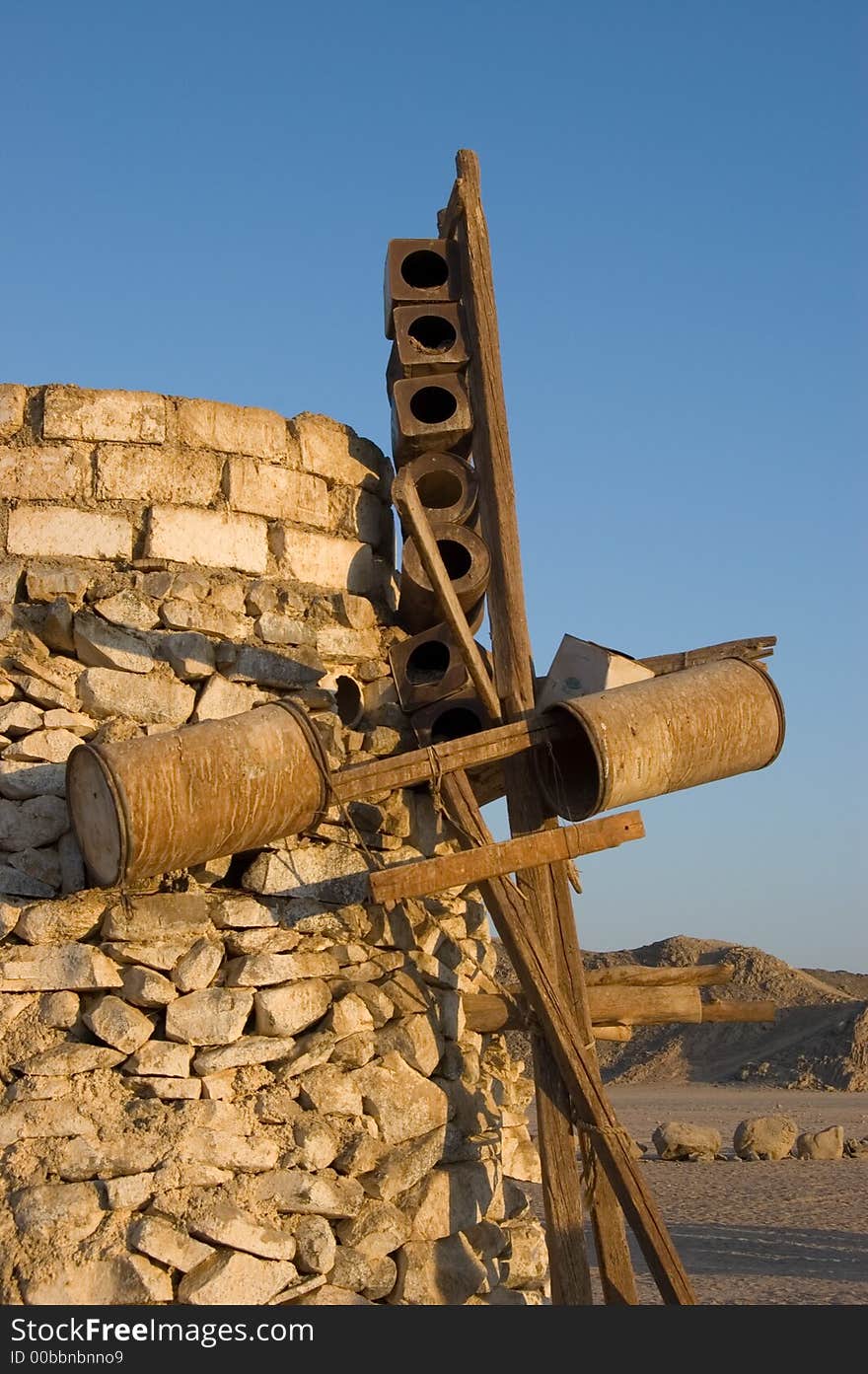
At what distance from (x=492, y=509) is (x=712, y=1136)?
11.5 meters

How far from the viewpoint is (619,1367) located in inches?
193

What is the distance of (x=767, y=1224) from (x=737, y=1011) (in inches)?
249

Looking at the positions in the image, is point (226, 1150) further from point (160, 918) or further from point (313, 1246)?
point (160, 918)

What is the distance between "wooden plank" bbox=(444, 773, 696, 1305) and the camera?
5461mm

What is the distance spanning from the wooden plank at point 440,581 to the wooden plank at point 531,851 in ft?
2.51

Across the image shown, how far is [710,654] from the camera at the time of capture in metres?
6.67

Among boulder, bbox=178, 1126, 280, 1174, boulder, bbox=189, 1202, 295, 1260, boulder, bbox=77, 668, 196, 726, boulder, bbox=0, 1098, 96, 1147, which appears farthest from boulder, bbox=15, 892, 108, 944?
boulder, bbox=189, 1202, 295, 1260

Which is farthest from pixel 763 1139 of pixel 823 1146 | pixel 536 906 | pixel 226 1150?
pixel 226 1150

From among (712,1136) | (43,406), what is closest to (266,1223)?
(43,406)

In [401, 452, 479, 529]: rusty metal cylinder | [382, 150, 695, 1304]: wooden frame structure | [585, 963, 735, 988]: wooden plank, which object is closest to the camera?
[382, 150, 695, 1304]: wooden frame structure

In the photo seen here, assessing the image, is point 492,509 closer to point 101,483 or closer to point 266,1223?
point 101,483

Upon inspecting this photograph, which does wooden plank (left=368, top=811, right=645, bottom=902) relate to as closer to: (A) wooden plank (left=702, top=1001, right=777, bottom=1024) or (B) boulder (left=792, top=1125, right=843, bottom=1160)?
(A) wooden plank (left=702, top=1001, right=777, bottom=1024)

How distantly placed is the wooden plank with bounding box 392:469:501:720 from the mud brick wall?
478 millimetres

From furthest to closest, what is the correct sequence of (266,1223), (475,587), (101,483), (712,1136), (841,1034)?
(841,1034) < (712,1136) < (475,587) < (101,483) < (266,1223)
